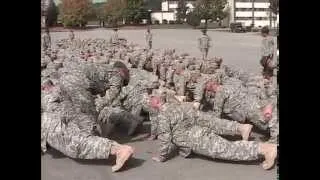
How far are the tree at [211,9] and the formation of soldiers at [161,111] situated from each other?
851mm

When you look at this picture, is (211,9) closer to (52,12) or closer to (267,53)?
(52,12)

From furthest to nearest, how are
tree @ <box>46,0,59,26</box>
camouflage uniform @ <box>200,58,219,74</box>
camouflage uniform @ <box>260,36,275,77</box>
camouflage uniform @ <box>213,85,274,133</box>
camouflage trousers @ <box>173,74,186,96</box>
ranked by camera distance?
camouflage uniform @ <box>260,36,275,77</box> < camouflage uniform @ <box>200,58,219,74</box> < camouflage trousers @ <box>173,74,186,96</box> < camouflage uniform @ <box>213,85,274,133</box> < tree @ <box>46,0,59,26</box>

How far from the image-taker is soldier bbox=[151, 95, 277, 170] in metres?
4.55

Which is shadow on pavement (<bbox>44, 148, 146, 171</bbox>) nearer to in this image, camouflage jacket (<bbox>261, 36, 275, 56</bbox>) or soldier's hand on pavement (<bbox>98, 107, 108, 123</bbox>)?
soldier's hand on pavement (<bbox>98, 107, 108, 123</bbox>)

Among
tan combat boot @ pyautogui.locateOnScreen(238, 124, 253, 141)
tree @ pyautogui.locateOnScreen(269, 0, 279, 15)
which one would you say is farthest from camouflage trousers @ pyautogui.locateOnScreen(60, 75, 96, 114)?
tree @ pyautogui.locateOnScreen(269, 0, 279, 15)

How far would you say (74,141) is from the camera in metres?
4.66

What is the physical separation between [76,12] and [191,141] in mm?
1656

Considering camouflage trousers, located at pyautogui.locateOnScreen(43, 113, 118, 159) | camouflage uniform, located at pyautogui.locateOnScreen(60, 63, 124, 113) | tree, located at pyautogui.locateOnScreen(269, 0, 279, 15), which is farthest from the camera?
camouflage uniform, located at pyautogui.locateOnScreen(60, 63, 124, 113)

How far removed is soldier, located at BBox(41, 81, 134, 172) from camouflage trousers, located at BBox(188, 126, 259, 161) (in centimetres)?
69

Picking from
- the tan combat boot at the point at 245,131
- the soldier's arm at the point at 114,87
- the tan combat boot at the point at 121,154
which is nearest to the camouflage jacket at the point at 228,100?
the tan combat boot at the point at 245,131

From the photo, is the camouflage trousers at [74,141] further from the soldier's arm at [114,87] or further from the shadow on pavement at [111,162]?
the soldier's arm at [114,87]

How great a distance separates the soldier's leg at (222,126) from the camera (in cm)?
509
